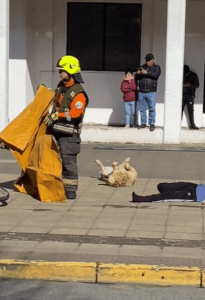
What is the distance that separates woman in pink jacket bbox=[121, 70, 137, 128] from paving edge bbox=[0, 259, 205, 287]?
11.4 m

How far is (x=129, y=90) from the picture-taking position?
18.0 metres

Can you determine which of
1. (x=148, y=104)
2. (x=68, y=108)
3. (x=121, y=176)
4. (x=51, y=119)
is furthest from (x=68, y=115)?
(x=148, y=104)

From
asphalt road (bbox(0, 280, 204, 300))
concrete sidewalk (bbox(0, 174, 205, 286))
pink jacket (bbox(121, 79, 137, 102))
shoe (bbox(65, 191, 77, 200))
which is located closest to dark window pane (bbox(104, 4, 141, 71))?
pink jacket (bbox(121, 79, 137, 102))

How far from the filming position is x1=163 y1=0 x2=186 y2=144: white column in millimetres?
16781

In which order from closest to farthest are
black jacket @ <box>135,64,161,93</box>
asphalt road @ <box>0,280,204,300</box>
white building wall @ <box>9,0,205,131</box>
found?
asphalt road @ <box>0,280,204,300</box> → black jacket @ <box>135,64,161,93</box> → white building wall @ <box>9,0,205,131</box>

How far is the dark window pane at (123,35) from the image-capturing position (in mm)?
19125

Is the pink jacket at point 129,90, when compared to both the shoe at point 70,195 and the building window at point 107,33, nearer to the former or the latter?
the building window at point 107,33

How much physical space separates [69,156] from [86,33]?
980 cm

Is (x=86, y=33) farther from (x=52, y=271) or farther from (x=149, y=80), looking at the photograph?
(x=52, y=271)

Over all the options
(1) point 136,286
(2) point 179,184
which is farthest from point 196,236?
(2) point 179,184

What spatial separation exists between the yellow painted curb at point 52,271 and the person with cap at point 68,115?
3416 mm

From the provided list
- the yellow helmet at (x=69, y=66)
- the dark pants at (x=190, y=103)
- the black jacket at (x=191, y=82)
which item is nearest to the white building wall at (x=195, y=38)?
the black jacket at (x=191, y=82)

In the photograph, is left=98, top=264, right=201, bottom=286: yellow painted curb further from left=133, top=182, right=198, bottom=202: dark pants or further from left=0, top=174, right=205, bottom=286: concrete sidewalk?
left=133, top=182, right=198, bottom=202: dark pants

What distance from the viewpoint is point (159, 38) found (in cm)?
1906
